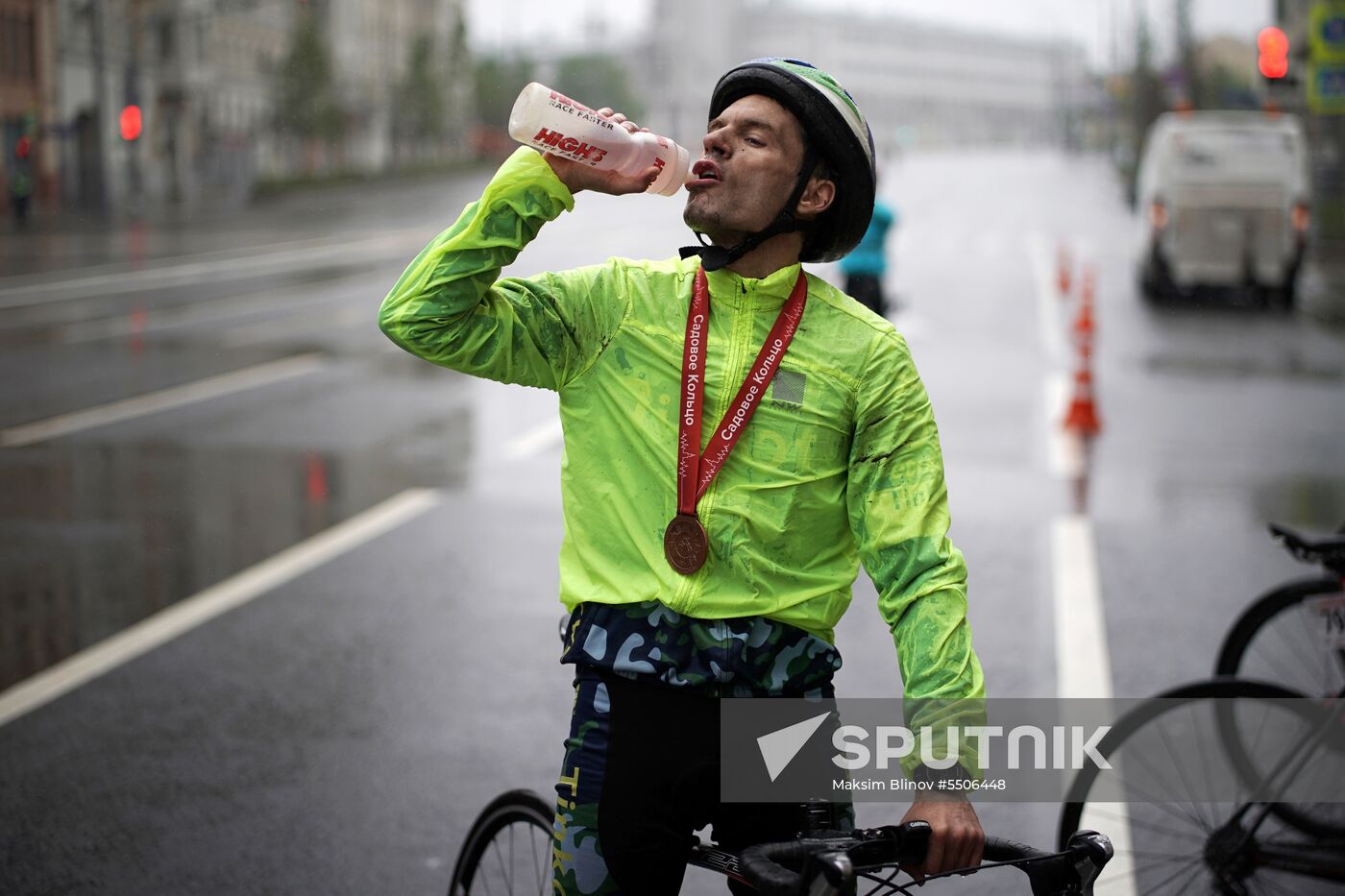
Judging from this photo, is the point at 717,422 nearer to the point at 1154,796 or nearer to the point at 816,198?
the point at 816,198

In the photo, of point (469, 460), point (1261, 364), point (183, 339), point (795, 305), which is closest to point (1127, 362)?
point (1261, 364)

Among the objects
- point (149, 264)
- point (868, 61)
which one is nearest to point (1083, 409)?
point (868, 61)

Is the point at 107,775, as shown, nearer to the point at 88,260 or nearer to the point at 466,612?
the point at 466,612

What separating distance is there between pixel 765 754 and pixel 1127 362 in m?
15.3

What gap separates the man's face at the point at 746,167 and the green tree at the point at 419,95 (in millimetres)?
44362

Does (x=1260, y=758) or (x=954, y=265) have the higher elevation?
(x=1260, y=758)

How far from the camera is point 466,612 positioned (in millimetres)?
7523

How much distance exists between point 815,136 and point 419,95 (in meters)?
51.6

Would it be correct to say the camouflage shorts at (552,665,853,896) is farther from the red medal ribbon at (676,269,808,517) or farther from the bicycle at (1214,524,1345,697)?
the bicycle at (1214,524,1345,697)

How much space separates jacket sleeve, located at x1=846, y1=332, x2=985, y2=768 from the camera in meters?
2.53

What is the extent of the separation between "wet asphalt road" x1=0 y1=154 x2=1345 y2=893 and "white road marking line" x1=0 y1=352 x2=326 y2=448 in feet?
0.18

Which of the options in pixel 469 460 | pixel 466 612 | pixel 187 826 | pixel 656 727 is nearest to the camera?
pixel 656 727

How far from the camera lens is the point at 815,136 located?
2688mm

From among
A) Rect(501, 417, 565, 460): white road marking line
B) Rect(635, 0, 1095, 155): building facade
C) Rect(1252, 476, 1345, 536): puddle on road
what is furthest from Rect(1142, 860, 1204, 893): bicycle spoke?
Rect(501, 417, 565, 460): white road marking line
